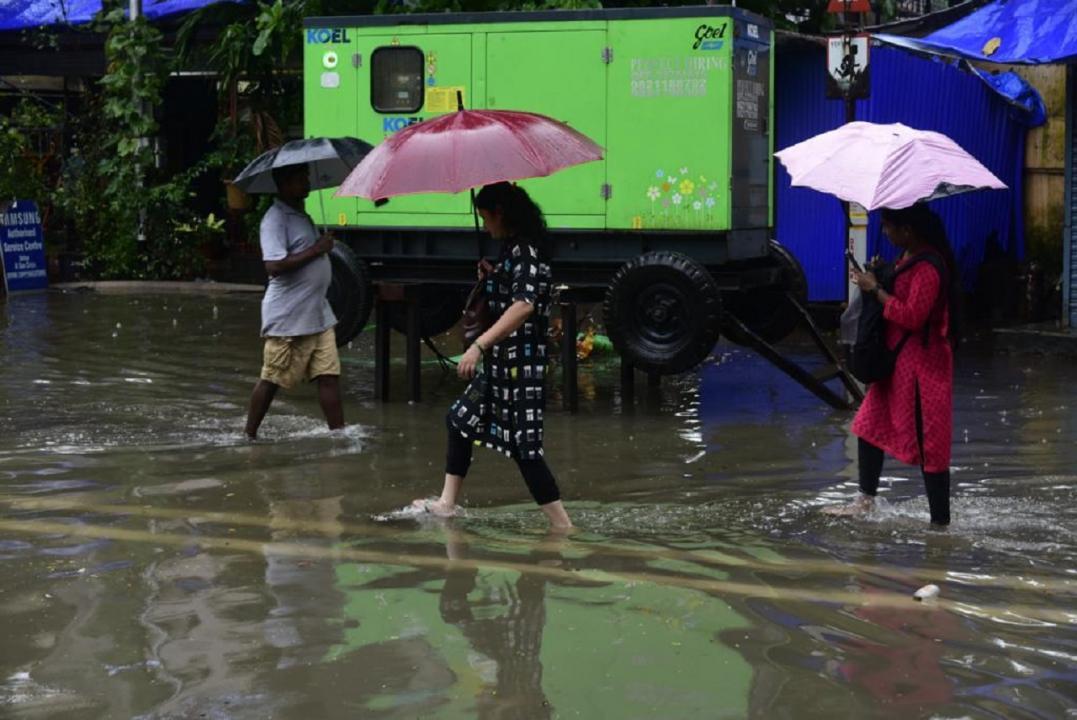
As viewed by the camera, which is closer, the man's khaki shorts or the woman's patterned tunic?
the woman's patterned tunic

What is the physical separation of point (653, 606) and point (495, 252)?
611 centimetres

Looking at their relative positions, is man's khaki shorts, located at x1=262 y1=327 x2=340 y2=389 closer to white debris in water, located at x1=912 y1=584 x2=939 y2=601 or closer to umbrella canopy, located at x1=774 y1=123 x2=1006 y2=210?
umbrella canopy, located at x1=774 y1=123 x2=1006 y2=210

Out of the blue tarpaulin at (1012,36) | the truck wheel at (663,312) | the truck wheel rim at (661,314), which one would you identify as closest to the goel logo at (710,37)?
the truck wheel at (663,312)

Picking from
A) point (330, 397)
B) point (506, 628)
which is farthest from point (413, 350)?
point (506, 628)

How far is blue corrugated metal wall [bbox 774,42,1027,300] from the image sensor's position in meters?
14.9

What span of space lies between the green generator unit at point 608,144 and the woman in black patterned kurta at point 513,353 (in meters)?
3.58

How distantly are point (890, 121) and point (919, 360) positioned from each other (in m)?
7.99

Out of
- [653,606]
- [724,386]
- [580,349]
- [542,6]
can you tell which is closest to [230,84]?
[542,6]

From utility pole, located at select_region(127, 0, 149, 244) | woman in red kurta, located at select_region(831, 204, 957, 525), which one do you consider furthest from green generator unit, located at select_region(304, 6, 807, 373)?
utility pole, located at select_region(127, 0, 149, 244)

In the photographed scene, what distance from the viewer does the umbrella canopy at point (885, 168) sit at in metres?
7.03

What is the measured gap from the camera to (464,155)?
23.2 feet

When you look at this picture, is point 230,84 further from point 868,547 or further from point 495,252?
point 868,547

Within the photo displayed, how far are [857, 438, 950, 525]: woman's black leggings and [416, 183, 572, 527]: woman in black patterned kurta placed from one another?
1.40m

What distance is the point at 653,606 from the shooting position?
595 centimetres
